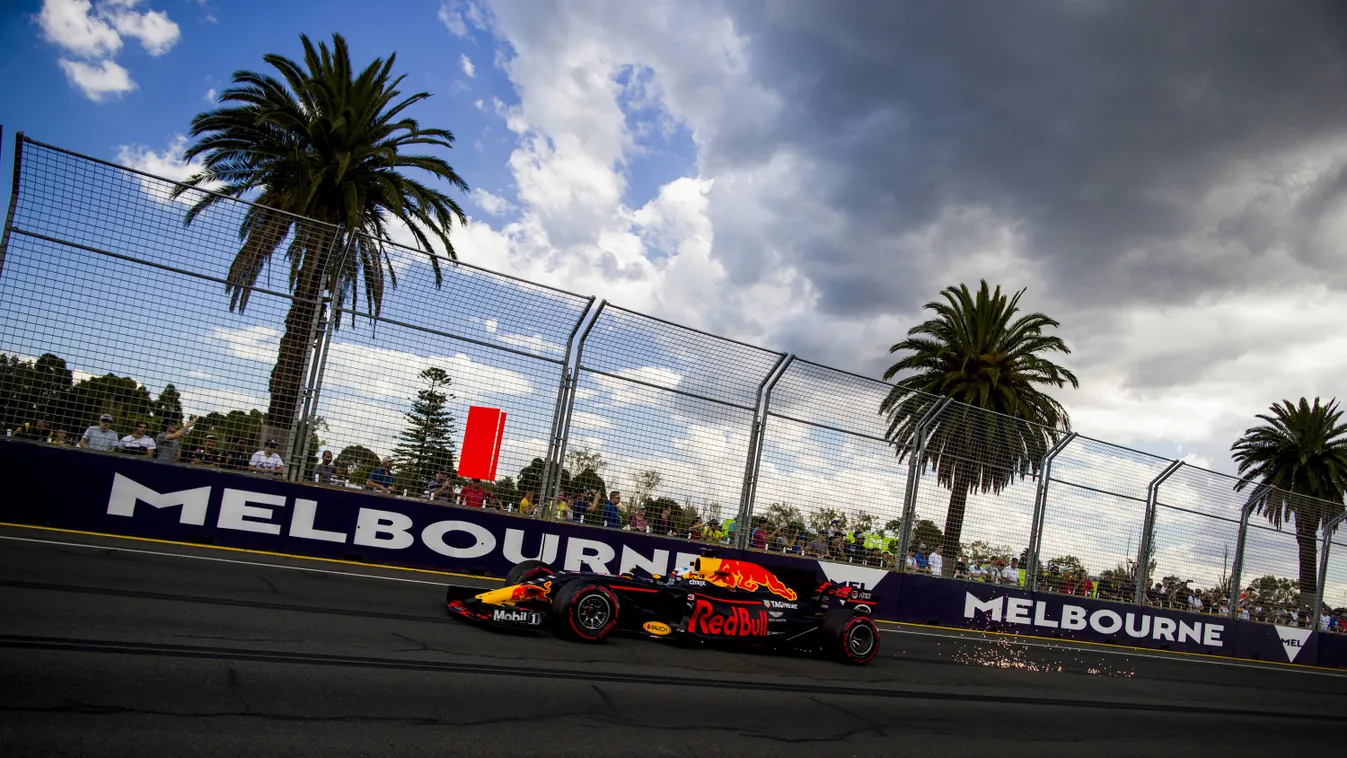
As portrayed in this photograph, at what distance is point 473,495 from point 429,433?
1.17 m

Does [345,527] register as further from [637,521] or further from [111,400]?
[637,521]

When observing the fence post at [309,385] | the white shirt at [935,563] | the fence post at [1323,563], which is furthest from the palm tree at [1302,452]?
the fence post at [309,385]

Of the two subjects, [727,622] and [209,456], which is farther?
[209,456]

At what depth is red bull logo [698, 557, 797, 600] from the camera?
29.0 ft

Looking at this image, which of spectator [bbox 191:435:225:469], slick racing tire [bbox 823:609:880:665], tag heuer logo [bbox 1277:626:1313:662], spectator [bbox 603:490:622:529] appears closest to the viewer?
slick racing tire [bbox 823:609:880:665]

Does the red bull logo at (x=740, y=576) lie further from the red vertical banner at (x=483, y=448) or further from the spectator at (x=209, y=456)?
the spectator at (x=209, y=456)

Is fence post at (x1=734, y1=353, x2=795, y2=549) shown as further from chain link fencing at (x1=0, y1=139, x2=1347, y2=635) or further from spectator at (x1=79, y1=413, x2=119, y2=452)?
spectator at (x1=79, y1=413, x2=119, y2=452)

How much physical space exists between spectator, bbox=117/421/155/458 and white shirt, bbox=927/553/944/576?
1179 cm

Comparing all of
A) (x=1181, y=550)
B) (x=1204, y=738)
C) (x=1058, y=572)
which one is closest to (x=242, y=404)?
(x=1204, y=738)

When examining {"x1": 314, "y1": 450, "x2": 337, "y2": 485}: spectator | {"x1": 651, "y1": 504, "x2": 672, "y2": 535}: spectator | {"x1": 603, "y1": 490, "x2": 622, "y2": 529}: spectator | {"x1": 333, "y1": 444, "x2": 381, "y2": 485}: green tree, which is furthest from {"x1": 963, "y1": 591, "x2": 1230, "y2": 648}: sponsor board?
{"x1": 314, "y1": 450, "x2": 337, "y2": 485}: spectator

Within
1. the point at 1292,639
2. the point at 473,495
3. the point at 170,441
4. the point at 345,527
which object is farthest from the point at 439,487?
the point at 1292,639

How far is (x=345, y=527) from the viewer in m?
11.2

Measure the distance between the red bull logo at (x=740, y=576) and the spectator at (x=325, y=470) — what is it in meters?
5.07

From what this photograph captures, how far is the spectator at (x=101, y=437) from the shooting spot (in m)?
9.89
